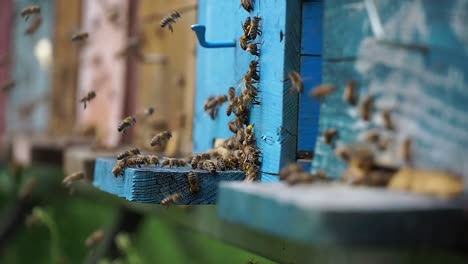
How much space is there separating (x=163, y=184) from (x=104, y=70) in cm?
399

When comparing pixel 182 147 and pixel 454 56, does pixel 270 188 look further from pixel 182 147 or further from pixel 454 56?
pixel 182 147

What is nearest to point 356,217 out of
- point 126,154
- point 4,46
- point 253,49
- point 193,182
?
point 193,182

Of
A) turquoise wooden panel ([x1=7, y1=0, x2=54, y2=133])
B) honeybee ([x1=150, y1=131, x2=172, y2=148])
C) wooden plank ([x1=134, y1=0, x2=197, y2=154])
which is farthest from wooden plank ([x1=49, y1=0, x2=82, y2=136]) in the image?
honeybee ([x1=150, y1=131, x2=172, y2=148])

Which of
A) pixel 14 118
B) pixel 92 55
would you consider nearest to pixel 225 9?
pixel 92 55

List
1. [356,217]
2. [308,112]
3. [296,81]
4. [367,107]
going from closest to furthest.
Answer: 1. [356,217]
2. [367,107]
3. [296,81]
4. [308,112]

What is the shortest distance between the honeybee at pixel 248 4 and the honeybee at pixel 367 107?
1.44 m

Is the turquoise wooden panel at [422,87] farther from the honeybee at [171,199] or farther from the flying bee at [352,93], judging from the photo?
the honeybee at [171,199]

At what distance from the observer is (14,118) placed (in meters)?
9.62

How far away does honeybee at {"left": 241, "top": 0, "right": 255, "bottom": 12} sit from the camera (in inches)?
170

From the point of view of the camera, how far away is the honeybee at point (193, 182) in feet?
13.0

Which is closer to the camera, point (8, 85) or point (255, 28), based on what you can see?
point (255, 28)

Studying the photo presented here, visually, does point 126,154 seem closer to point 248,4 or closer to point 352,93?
point 248,4

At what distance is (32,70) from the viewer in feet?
30.9

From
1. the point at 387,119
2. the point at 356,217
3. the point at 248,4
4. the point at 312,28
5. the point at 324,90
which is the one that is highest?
the point at 248,4
